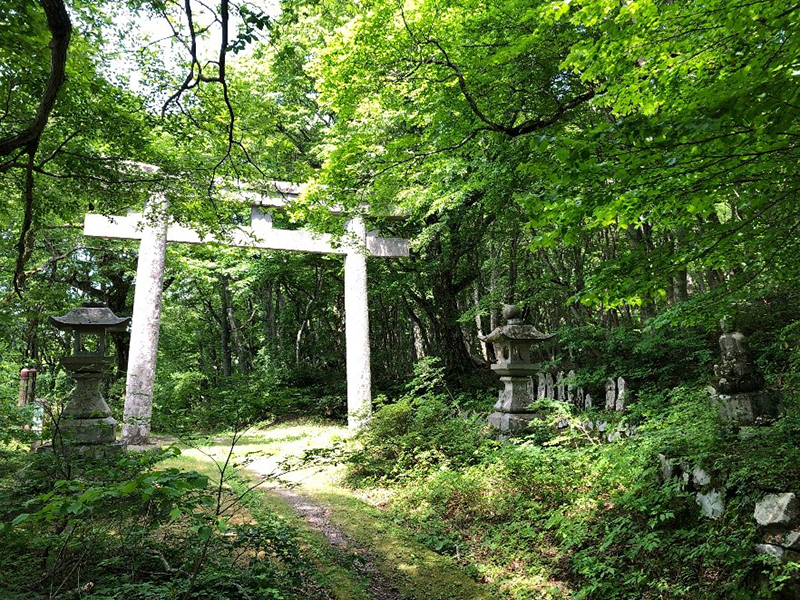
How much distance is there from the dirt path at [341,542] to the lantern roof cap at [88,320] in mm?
3236

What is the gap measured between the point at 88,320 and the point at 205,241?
94.0 inches

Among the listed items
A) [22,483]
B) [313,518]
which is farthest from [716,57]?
[22,483]

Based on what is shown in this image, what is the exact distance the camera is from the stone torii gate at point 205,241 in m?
8.42

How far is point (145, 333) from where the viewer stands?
8.68 m

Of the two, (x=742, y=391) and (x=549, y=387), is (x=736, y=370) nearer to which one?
(x=742, y=391)

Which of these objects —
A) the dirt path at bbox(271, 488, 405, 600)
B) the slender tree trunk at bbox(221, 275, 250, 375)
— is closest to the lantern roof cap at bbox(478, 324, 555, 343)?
the dirt path at bbox(271, 488, 405, 600)

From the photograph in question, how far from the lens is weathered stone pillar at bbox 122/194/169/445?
27.6 feet

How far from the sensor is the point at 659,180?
2.62 metres

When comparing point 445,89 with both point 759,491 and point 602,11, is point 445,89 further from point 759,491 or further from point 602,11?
point 759,491

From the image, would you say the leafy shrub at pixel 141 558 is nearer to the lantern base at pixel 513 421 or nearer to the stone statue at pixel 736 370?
the stone statue at pixel 736 370

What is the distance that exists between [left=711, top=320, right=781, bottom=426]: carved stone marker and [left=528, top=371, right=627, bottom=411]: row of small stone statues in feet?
6.41

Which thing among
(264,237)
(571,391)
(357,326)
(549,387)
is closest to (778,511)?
(571,391)

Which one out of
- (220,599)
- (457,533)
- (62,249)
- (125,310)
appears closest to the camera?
(220,599)

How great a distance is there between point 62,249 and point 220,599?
12.5 metres
